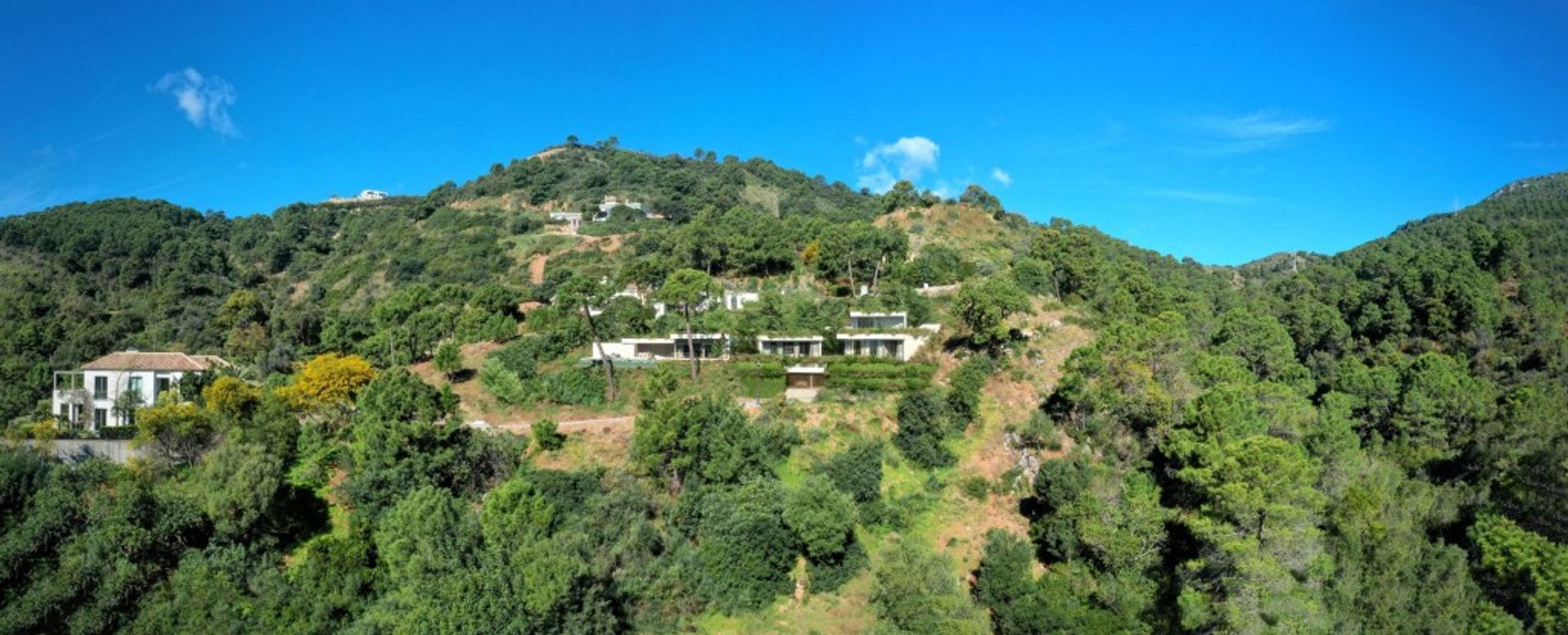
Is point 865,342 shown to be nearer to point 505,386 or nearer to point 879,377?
point 879,377

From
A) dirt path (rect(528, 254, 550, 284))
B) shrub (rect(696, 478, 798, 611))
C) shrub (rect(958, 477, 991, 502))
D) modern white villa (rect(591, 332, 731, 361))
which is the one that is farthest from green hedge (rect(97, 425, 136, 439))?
dirt path (rect(528, 254, 550, 284))

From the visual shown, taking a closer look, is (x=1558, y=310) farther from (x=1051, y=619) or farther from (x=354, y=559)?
(x=354, y=559)

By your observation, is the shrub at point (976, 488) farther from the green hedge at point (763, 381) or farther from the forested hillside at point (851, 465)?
the green hedge at point (763, 381)

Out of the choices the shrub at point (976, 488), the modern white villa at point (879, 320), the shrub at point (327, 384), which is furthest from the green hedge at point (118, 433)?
the modern white villa at point (879, 320)

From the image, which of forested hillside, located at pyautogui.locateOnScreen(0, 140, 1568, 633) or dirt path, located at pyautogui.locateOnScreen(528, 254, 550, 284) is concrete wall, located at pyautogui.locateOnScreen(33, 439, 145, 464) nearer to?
forested hillside, located at pyautogui.locateOnScreen(0, 140, 1568, 633)

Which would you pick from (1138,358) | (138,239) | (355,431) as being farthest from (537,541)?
(138,239)

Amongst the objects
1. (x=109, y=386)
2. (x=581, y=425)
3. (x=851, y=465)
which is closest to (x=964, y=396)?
(x=851, y=465)
